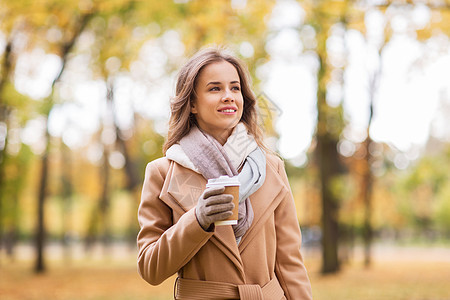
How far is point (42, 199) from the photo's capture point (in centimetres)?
1798

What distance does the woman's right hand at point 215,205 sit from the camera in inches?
73.5

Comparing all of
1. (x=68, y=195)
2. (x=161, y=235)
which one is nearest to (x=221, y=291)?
(x=161, y=235)

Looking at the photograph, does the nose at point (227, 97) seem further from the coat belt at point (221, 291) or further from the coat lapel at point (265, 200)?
the coat belt at point (221, 291)

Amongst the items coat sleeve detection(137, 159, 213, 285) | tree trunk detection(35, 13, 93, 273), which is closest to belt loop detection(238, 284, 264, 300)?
coat sleeve detection(137, 159, 213, 285)

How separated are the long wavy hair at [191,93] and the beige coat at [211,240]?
0.16 meters

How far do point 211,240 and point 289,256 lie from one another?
15.0 inches

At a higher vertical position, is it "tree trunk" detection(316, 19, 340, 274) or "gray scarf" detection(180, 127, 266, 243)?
"gray scarf" detection(180, 127, 266, 243)

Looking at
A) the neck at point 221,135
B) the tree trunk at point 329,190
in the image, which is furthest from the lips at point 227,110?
the tree trunk at point 329,190

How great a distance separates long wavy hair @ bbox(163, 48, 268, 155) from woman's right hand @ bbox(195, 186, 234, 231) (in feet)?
1.85

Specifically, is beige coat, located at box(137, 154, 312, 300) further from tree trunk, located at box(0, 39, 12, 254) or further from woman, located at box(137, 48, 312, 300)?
tree trunk, located at box(0, 39, 12, 254)

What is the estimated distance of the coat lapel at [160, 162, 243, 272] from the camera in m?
2.12

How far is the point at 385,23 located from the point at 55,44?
10557mm

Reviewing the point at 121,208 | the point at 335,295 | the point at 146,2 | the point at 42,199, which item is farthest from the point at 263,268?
the point at 121,208

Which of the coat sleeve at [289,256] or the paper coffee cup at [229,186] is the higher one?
the paper coffee cup at [229,186]
